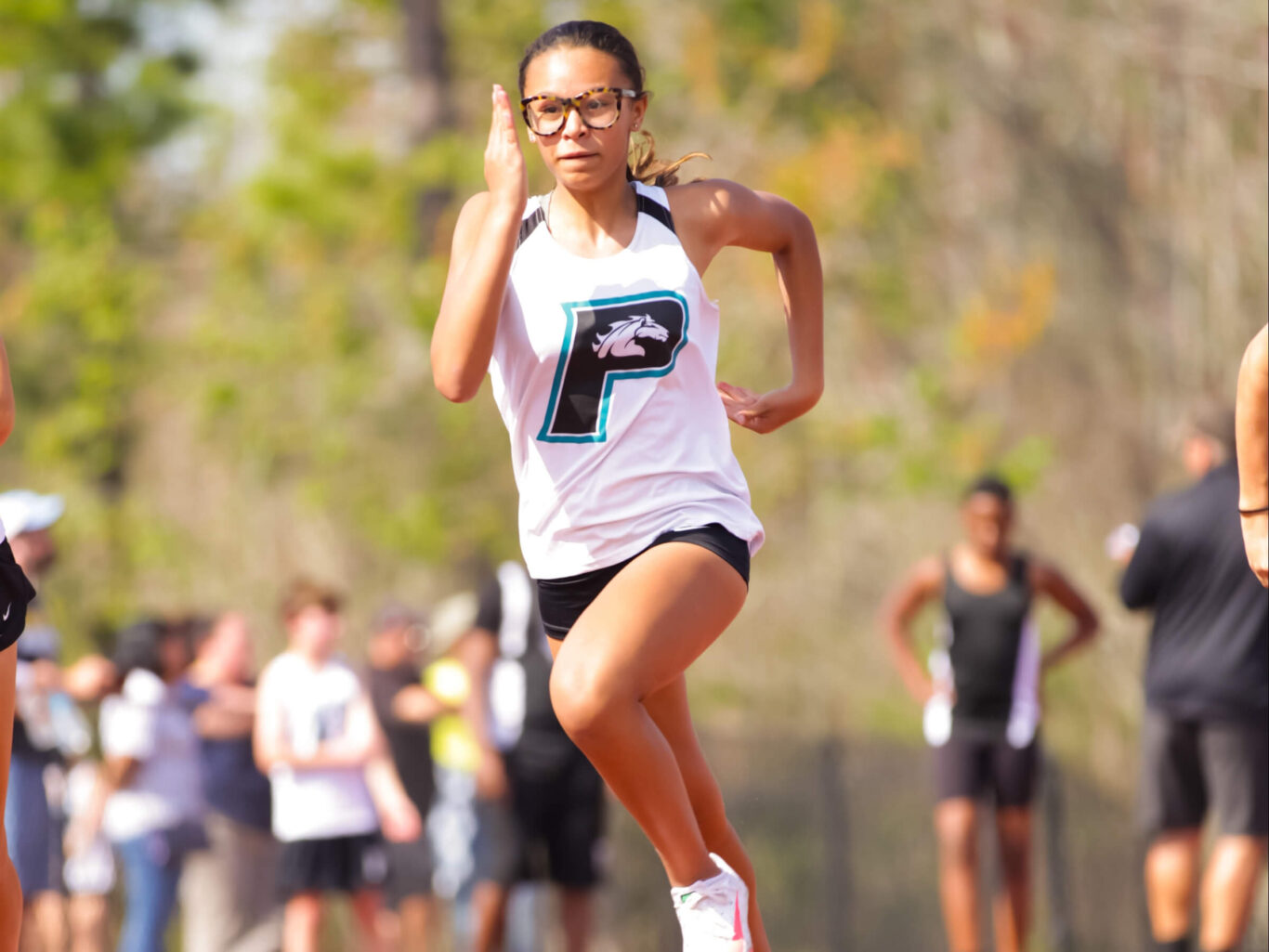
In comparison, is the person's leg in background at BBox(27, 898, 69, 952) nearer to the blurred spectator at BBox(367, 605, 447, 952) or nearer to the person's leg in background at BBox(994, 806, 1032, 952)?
the blurred spectator at BBox(367, 605, 447, 952)

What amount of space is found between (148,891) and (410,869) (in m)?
2.28

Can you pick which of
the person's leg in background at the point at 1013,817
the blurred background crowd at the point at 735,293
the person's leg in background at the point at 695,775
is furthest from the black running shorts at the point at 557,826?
the person's leg in background at the point at 695,775

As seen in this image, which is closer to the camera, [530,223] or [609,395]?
[609,395]

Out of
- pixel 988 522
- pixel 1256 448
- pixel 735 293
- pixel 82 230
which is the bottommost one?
pixel 988 522

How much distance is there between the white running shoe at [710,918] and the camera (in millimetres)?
3748

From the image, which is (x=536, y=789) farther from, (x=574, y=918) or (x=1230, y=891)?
(x=1230, y=891)

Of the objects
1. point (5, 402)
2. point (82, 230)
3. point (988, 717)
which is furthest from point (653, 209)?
point (82, 230)

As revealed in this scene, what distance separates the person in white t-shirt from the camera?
812 centimetres

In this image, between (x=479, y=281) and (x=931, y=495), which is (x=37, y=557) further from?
(x=931, y=495)

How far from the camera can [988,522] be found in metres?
8.34

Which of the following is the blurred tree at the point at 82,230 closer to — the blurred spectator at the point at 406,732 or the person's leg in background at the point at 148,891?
the blurred spectator at the point at 406,732

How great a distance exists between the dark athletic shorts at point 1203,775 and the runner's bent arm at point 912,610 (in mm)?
1676

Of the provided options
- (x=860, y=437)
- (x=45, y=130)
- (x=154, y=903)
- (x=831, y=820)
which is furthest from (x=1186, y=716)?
(x=45, y=130)

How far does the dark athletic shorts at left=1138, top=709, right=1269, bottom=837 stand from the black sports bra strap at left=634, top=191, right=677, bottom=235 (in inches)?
158
